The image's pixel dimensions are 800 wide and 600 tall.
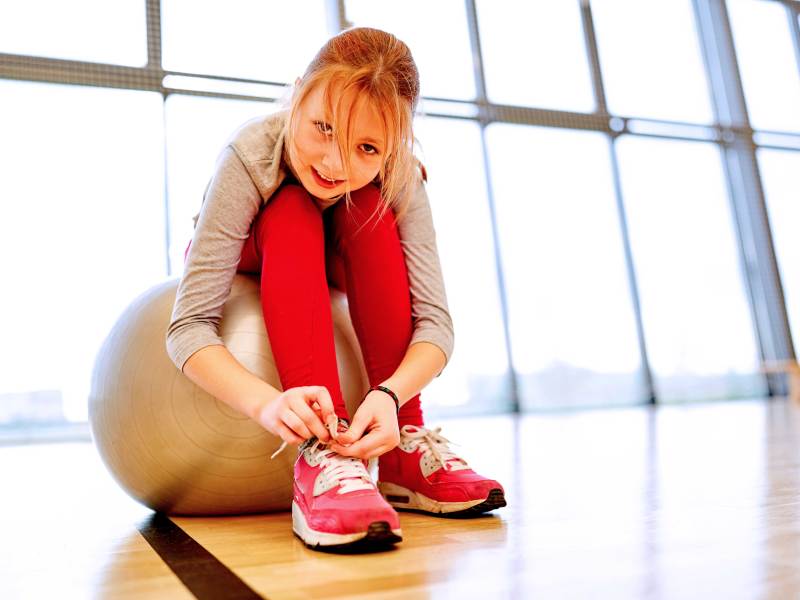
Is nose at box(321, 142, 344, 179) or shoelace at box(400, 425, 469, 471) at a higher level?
nose at box(321, 142, 344, 179)

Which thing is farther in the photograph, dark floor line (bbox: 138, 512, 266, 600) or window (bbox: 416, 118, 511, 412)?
window (bbox: 416, 118, 511, 412)

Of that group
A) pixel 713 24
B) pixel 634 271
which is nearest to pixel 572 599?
pixel 634 271

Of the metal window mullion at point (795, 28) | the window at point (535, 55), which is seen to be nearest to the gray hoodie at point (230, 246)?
the window at point (535, 55)

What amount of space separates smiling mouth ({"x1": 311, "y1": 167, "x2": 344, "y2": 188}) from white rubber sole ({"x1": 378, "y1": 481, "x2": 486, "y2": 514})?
1.41 feet

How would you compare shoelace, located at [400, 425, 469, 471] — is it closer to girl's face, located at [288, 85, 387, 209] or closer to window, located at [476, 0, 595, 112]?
girl's face, located at [288, 85, 387, 209]

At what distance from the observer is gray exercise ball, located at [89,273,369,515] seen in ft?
3.17

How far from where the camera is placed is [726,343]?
193 inches

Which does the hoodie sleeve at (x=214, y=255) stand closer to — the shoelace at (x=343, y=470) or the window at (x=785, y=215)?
the shoelace at (x=343, y=470)

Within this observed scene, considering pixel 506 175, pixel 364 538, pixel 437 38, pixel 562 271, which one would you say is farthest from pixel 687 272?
pixel 364 538

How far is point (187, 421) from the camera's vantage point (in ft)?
3.18

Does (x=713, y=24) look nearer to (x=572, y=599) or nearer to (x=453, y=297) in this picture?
(x=453, y=297)

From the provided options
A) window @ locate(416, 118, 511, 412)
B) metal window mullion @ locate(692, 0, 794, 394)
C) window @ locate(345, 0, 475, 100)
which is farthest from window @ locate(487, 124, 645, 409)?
metal window mullion @ locate(692, 0, 794, 394)

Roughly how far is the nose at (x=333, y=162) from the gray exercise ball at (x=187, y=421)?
24 centimetres

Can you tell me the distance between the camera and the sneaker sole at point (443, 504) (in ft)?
3.01
